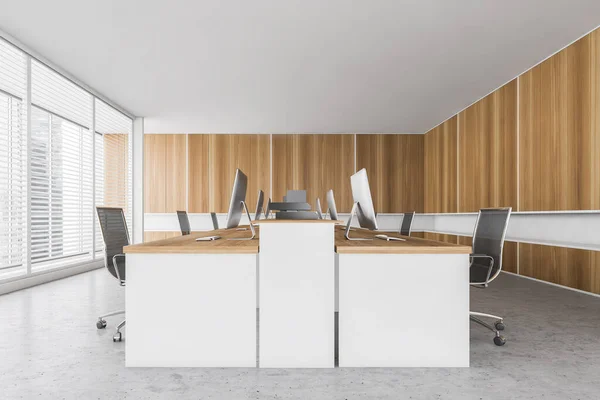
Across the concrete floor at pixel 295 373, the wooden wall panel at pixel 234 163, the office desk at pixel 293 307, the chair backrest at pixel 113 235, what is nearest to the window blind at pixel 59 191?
the concrete floor at pixel 295 373

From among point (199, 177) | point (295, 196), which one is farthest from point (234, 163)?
point (295, 196)

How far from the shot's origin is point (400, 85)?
6.59 m

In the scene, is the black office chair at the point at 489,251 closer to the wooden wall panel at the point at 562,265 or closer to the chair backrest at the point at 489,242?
the chair backrest at the point at 489,242

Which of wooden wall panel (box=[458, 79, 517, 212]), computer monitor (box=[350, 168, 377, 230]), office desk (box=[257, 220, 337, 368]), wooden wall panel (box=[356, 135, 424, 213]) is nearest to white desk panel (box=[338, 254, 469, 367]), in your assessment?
office desk (box=[257, 220, 337, 368])

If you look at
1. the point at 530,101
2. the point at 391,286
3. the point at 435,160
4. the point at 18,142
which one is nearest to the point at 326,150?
the point at 435,160

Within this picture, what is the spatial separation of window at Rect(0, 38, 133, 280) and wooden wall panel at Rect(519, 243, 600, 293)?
23.8 ft

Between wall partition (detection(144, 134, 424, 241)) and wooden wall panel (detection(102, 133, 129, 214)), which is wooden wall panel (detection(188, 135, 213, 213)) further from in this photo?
wooden wall panel (detection(102, 133, 129, 214))

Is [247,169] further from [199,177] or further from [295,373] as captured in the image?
[295,373]

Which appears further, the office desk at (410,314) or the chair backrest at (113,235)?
the chair backrest at (113,235)

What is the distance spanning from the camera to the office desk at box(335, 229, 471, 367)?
243 centimetres

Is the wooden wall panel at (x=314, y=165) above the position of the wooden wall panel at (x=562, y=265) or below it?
above

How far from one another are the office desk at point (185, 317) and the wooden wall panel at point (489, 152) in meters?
5.36

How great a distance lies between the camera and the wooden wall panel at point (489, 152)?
248 inches

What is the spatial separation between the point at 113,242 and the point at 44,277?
3.06 m
